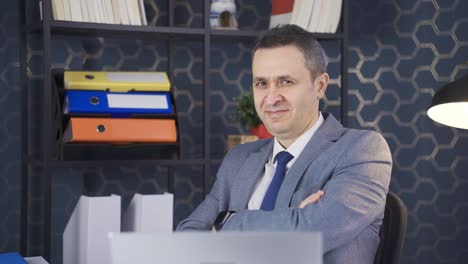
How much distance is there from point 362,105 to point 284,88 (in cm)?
127

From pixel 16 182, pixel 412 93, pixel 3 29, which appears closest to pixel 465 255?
pixel 412 93

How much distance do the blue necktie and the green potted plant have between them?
654 millimetres

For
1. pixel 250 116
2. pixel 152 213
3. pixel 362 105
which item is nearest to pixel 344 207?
pixel 152 213

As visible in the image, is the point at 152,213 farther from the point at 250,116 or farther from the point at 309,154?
the point at 250,116

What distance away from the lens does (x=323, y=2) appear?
2787 millimetres

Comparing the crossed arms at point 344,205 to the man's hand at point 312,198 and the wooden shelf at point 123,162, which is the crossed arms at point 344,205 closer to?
the man's hand at point 312,198

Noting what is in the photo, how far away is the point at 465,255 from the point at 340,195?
Result: 1.82 metres

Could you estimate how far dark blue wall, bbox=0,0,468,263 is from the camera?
287 cm

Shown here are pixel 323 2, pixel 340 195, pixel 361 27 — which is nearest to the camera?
pixel 340 195

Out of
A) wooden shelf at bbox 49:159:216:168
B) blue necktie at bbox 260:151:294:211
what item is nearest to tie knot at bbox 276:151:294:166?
blue necktie at bbox 260:151:294:211

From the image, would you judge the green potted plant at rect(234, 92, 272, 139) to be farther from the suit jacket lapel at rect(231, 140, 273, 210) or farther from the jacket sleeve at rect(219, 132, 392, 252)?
the jacket sleeve at rect(219, 132, 392, 252)

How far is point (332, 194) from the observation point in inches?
71.3

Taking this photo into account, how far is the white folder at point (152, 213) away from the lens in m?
2.25

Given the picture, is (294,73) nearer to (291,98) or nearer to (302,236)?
(291,98)
